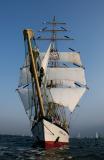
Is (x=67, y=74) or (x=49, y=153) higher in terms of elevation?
(x=67, y=74)

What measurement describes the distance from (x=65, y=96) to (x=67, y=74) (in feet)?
31.4

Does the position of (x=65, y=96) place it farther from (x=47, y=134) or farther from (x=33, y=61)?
(x=33, y=61)

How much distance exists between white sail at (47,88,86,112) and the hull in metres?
9.01

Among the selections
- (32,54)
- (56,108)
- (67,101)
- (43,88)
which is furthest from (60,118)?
(32,54)

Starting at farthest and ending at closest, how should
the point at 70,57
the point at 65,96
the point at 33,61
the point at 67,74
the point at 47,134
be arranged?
the point at 70,57 → the point at 67,74 → the point at 65,96 → the point at 47,134 → the point at 33,61

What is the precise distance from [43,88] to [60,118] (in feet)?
46.8

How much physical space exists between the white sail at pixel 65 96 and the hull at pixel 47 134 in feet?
29.6

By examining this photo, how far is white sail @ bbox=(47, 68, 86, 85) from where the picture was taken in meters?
84.9

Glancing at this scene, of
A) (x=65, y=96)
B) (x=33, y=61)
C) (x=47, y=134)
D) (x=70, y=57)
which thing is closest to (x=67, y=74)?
(x=70, y=57)

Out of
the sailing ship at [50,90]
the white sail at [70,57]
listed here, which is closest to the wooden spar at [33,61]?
the sailing ship at [50,90]

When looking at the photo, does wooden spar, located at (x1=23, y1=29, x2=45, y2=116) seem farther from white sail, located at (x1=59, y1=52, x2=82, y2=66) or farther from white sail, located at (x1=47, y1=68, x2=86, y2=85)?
white sail, located at (x1=59, y1=52, x2=82, y2=66)

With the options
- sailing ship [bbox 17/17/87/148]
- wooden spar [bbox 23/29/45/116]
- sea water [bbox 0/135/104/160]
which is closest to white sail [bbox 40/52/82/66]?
sailing ship [bbox 17/17/87/148]

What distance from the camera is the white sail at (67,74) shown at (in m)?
84.9

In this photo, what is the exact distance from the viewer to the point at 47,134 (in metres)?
61.1
